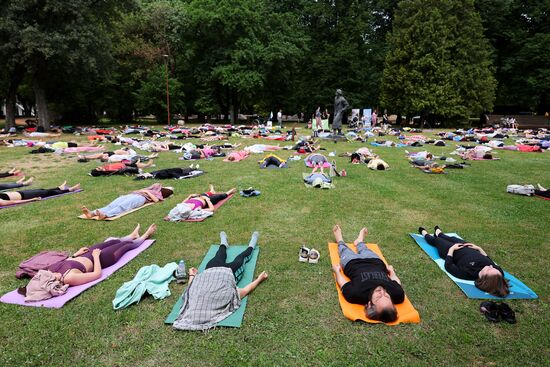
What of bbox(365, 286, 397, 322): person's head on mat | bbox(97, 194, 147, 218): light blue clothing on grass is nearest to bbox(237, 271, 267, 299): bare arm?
bbox(365, 286, 397, 322): person's head on mat

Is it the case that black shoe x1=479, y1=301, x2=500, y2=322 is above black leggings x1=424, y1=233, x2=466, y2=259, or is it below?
below

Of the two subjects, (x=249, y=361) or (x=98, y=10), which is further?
(x=98, y=10)

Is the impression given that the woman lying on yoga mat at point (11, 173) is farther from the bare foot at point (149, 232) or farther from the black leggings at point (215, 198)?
the bare foot at point (149, 232)

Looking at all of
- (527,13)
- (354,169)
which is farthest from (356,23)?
(354,169)

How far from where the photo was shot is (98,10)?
86.8ft

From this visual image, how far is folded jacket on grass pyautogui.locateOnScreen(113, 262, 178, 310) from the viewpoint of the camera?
4.38 metres

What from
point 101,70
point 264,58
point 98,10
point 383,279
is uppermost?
point 98,10

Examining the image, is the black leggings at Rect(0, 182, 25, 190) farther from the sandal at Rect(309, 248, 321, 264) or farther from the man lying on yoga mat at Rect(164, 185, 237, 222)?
the sandal at Rect(309, 248, 321, 264)

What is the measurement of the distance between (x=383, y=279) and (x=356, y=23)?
1585 inches

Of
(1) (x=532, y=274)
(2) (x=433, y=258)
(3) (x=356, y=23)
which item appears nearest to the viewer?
Result: (1) (x=532, y=274)

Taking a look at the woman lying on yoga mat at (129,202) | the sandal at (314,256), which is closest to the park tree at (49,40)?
the woman lying on yoga mat at (129,202)

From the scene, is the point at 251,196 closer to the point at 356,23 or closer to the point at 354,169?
the point at 354,169

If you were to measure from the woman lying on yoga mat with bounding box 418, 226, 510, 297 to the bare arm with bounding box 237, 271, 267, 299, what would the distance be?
108 inches

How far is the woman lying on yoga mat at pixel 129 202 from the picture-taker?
7375 millimetres
